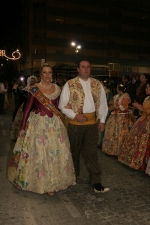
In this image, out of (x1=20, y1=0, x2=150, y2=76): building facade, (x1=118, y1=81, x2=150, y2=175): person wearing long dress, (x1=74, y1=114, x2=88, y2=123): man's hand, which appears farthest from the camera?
(x1=20, y1=0, x2=150, y2=76): building facade

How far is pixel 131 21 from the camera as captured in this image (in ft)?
174

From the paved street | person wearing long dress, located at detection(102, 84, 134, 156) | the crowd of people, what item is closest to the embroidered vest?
the crowd of people

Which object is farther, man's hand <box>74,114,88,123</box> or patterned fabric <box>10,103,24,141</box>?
patterned fabric <box>10,103,24,141</box>

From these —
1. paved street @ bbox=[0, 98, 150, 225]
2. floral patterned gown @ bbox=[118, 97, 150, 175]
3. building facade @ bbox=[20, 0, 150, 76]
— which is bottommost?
paved street @ bbox=[0, 98, 150, 225]

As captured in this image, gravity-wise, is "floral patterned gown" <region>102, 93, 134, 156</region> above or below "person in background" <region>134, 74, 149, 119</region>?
below

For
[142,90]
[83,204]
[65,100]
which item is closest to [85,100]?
[65,100]

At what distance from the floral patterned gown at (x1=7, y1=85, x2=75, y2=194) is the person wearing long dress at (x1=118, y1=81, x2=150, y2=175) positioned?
164 cm

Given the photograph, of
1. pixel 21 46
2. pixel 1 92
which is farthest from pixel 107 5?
pixel 1 92

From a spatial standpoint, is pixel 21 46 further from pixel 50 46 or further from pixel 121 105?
pixel 121 105

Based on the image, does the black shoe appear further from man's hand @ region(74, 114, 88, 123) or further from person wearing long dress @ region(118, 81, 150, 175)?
person wearing long dress @ region(118, 81, 150, 175)

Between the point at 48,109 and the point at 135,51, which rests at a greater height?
the point at 135,51

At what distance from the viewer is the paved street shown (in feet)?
11.1

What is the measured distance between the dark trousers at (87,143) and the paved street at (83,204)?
31cm

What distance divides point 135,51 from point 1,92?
143 feet
